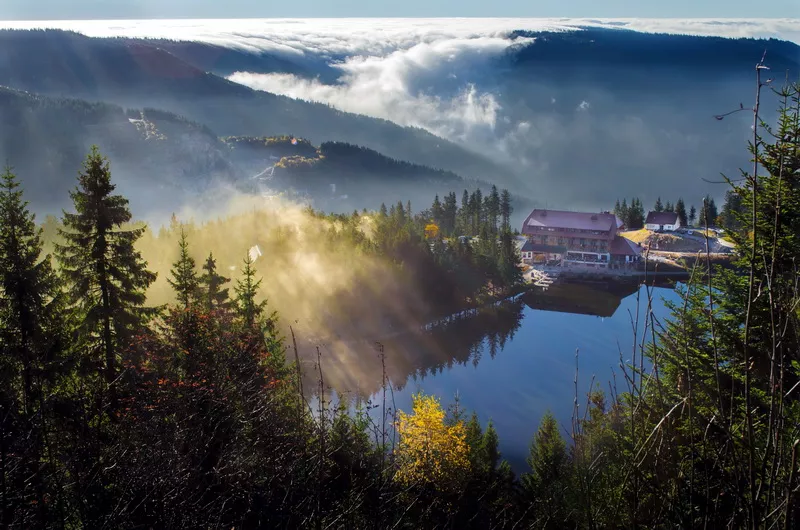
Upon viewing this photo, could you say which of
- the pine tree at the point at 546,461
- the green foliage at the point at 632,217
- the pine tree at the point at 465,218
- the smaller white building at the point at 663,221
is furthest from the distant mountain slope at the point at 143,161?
the pine tree at the point at 546,461

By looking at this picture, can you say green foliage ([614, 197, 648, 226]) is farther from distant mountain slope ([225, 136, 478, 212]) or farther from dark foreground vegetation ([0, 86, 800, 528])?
distant mountain slope ([225, 136, 478, 212])

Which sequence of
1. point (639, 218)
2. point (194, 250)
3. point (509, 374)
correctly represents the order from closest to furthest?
1. point (509, 374)
2. point (194, 250)
3. point (639, 218)

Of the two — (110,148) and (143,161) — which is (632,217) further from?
(110,148)

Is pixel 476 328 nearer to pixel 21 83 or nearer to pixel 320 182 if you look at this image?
pixel 320 182

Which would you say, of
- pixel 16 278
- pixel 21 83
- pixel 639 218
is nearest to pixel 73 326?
pixel 16 278

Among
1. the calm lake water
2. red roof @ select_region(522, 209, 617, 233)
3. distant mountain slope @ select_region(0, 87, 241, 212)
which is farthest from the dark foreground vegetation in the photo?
distant mountain slope @ select_region(0, 87, 241, 212)

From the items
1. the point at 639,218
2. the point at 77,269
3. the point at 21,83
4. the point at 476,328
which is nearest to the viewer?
the point at 77,269
